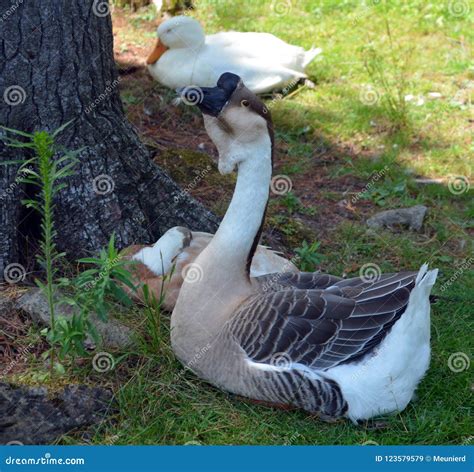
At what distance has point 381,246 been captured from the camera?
488 centimetres

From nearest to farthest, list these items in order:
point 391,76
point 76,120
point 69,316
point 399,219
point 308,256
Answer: point 69,316 < point 76,120 < point 308,256 < point 399,219 < point 391,76

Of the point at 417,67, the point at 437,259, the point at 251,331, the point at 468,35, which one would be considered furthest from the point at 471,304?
the point at 468,35

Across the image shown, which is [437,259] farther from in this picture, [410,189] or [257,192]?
[257,192]

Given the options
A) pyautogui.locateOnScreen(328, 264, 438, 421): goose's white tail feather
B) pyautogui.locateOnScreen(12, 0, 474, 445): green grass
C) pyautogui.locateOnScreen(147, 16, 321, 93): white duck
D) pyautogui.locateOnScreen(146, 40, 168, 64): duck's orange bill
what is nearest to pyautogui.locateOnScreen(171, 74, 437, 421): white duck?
pyautogui.locateOnScreen(328, 264, 438, 421): goose's white tail feather

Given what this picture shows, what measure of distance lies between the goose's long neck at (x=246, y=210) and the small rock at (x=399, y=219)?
182cm

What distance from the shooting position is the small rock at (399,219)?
5.12 meters

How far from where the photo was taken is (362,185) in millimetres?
5707

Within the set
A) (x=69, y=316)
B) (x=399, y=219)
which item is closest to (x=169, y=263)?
(x=69, y=316)

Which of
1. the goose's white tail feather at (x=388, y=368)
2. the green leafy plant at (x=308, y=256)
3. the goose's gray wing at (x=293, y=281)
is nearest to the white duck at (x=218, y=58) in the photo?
the green leafy plant at (x=308, y=256)

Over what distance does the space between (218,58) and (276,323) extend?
12.9 feet

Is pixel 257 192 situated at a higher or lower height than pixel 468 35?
higher

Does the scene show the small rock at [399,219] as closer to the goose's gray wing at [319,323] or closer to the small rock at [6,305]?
the goose's gray wing at [319,323]

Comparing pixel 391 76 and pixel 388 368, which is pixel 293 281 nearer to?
pixel 388 368

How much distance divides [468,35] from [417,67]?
959mm
